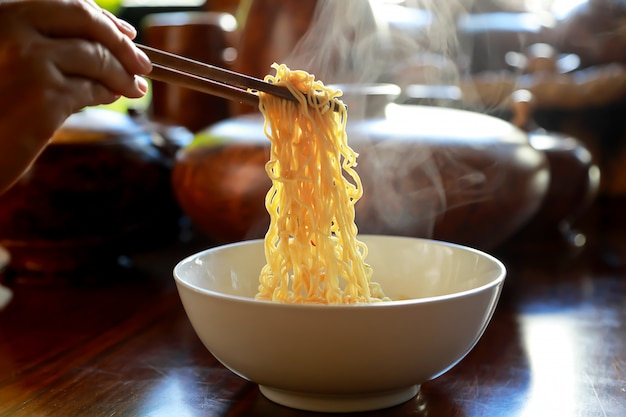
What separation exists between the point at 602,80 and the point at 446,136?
3.89ft

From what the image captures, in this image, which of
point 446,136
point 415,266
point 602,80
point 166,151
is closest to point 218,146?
point 166,151

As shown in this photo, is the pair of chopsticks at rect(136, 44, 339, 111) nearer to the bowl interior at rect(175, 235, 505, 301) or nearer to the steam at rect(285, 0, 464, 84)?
the bowl interior at rect(175, 235, 505, 301)

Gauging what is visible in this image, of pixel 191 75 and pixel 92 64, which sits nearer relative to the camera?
pixel 92 64

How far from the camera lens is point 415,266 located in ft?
3.18

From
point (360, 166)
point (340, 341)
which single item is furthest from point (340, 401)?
point (360, 166)

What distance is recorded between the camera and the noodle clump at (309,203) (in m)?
0.88

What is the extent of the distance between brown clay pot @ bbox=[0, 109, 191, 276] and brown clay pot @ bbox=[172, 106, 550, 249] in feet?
0.36

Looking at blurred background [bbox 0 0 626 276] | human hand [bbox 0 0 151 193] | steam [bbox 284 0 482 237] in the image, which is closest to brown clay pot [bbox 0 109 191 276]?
blurred background [bbox 0 0 626 276]

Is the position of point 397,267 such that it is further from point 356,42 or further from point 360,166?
point 356,42

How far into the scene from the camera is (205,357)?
945 millimetres

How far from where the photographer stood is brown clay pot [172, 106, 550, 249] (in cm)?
121

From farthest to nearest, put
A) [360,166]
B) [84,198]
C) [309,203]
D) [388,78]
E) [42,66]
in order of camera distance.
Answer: [388,78] → [84,198] → [360,166] → [309,203] → [42,66]

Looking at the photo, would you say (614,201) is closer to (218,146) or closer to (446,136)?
(446,136)

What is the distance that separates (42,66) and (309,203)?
0.40 m
